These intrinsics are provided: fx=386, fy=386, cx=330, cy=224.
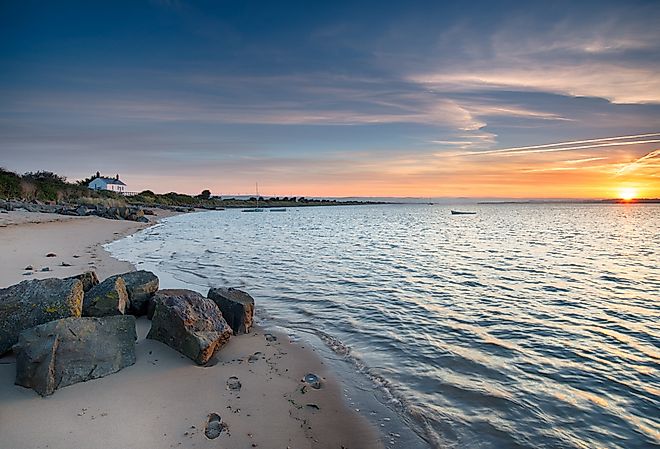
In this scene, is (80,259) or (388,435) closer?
(388,435)

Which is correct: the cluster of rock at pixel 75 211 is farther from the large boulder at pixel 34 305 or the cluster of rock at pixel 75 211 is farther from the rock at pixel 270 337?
the rock at pixel 270 337

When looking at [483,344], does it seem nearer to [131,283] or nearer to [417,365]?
[417,365]

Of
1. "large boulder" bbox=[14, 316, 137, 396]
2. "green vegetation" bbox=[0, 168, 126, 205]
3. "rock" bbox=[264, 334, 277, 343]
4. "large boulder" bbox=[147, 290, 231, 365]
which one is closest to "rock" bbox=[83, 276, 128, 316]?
"large boulder" bbox=[147, 290, 231, 365]

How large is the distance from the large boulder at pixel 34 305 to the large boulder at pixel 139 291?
1665mm

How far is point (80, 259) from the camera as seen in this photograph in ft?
52.2

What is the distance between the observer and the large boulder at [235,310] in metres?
8.04

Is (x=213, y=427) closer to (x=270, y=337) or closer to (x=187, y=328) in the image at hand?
(x=187, y=328)

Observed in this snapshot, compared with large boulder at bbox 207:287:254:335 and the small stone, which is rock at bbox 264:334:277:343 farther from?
the small stone

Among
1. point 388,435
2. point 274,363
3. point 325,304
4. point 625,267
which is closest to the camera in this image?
point 388,435

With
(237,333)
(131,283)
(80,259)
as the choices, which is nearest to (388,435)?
(237,333)

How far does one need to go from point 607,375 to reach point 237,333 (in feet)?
22.8

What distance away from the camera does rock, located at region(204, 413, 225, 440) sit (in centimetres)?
443

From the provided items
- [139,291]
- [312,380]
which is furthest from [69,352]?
[312,380]

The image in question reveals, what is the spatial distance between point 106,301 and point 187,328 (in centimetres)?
200
